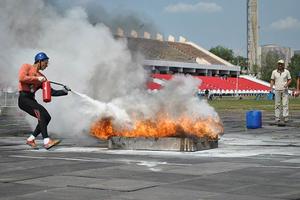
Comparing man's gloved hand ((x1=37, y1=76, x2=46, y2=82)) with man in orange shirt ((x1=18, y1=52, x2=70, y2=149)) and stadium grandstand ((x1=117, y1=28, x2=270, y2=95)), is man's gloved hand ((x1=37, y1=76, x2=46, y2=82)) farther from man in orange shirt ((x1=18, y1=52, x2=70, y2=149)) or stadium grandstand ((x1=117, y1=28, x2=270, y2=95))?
stadium grandstand ((x1=117, y1=28, x2=270, y2=95))

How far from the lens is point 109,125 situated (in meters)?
13.2

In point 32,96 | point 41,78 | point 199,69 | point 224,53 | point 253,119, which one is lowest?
point 253,119

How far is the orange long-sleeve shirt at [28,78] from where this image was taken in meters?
12.1

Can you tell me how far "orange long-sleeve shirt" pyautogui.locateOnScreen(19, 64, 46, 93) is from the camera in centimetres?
1212

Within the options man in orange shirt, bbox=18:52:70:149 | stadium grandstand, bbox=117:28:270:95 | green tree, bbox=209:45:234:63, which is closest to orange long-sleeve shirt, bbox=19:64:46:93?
man in orange shirt, bbox=18:52:70:149

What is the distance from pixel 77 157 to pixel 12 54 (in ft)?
16.0

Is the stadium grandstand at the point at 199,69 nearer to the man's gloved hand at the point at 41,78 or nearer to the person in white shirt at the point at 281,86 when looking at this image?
the man's gloved hand at the point at 41,78

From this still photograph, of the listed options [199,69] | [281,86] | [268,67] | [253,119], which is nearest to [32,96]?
[253,119]

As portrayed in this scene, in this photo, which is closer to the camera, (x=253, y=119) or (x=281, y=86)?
(x=253, y=119)

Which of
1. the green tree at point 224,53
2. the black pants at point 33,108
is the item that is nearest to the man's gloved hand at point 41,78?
the black pants at point 33,108

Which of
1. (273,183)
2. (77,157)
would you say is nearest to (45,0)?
(77,157)

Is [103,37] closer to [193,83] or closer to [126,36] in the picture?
[126,36]

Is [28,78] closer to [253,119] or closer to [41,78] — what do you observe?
[41,78]

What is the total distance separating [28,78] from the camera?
476 inches
